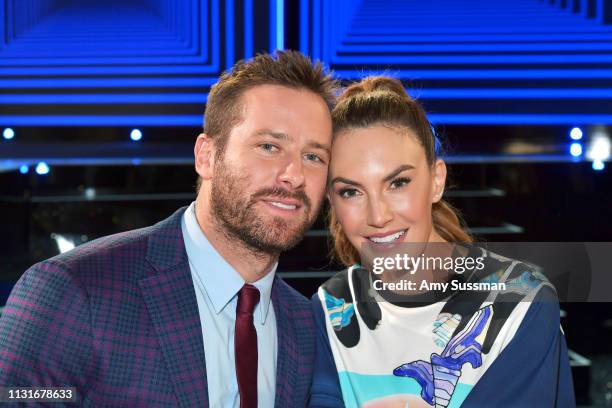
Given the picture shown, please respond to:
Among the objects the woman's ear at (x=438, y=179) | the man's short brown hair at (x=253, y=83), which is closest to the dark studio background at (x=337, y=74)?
the woman's ear at (x=438, y=179)

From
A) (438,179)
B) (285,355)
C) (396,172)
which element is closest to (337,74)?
(438,179)

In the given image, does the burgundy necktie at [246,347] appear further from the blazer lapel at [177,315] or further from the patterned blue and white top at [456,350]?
the patterned blue and white top at [456,350]

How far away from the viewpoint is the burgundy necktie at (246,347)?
2043mm

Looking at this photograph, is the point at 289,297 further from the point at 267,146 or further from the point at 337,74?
the point at 337,74

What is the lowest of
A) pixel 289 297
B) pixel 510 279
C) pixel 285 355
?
pixel 285 355

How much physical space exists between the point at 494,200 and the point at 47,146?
1.75 meters

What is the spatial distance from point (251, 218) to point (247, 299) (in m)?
0.23

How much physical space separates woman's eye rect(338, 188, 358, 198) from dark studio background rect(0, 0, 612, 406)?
Result: 70 cm

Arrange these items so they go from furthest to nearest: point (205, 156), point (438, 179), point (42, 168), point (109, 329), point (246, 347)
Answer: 1. point (42, 168)
2. point (438, 179)
3. point (205, 156)
4. point (246, 347)
5. point (109, 329)

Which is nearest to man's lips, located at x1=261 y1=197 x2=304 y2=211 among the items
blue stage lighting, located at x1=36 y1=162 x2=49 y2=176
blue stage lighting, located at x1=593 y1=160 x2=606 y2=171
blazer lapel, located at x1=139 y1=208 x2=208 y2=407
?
blazer lapel, located at x1=139 y1=208 x2=208 y2=407

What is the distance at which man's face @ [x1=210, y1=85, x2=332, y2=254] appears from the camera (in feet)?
7.09

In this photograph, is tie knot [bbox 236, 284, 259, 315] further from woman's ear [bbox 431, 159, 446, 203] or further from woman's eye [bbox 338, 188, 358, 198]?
woman's ear [bbox 431, 159, 446, 203]

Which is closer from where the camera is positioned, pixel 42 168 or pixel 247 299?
pixel 247 299

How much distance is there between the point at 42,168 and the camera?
9.86 feet
